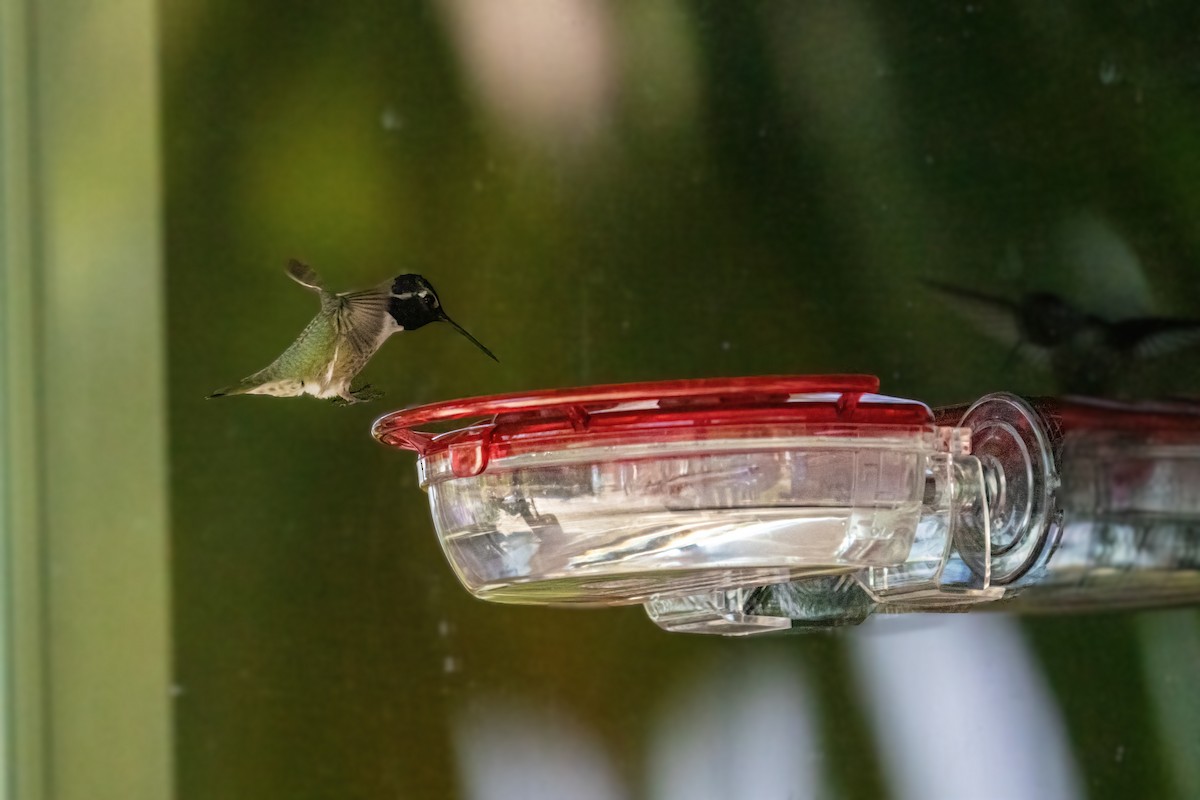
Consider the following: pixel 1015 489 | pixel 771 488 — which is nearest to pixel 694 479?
pixel 771 488

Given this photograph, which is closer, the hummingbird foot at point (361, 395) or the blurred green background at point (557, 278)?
the hummingbird foot at point (361, 395)

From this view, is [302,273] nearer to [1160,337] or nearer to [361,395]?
[361,395]

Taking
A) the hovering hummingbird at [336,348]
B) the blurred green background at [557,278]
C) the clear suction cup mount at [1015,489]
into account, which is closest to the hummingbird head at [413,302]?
the hovering hummingbird at [336,348]

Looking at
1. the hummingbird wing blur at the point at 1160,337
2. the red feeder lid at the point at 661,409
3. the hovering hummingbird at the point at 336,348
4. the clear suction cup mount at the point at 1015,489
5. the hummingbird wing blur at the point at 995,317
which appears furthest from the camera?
the hummingbird wing blur at the point at 995,317

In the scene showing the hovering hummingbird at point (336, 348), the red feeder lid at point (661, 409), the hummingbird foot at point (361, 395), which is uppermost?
the hovering hummingbird at point (336, 348)

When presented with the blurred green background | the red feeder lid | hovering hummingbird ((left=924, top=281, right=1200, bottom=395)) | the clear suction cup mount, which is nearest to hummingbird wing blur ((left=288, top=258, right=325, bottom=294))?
the red feeder lid

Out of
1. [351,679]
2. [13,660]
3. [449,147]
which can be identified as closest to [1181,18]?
[449,147]

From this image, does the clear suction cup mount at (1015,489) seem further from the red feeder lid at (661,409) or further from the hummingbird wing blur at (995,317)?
the hummingbird wing blur at (995,317)

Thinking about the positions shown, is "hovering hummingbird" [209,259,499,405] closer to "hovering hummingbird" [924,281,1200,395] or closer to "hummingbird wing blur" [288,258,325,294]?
"hummingbird wing blur" [288,258,325,294]
